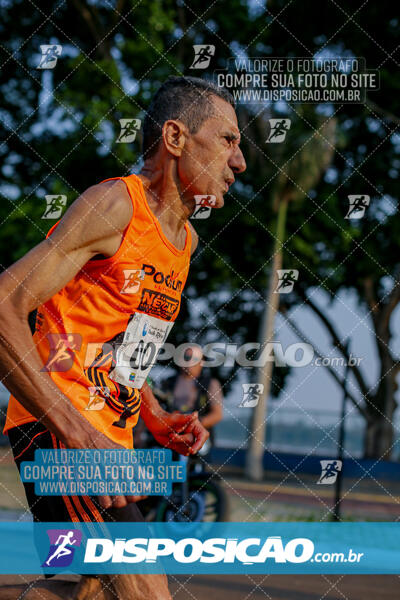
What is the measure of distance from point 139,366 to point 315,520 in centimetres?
792

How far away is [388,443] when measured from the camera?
21.2 meters

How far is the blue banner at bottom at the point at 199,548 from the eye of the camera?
234 centimetres

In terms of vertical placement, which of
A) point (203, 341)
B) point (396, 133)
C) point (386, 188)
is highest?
point (396, 133)

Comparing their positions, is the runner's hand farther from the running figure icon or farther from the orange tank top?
the running figure icon

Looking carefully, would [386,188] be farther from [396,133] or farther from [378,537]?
[378,537]

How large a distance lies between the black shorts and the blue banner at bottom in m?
0.03

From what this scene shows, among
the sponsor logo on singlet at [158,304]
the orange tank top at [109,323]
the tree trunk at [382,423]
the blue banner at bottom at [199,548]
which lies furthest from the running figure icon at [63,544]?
the tree trunk at [382,423]

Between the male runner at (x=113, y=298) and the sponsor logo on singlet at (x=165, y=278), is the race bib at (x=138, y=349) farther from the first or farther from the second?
the sponsor logo on singlet at (x=165, y=278)

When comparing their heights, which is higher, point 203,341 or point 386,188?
point 386,188

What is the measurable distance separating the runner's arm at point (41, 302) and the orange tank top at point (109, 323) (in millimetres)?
157

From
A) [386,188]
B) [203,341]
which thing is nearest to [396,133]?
[386,188]

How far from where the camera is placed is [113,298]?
2400 millimetres

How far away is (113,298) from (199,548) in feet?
4.83

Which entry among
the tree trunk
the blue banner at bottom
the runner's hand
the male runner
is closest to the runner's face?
the male runner
